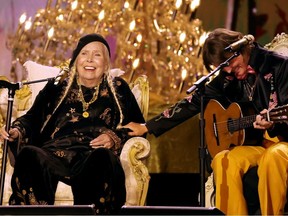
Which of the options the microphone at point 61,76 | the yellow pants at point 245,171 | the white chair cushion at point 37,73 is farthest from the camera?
the white chair cushion at point 37,73

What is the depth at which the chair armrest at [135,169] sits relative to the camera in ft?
17.0

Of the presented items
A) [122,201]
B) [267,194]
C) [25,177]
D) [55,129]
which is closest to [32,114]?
[55,129]

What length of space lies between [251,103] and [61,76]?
1.26 m

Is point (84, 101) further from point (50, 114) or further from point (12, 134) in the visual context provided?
point (12, 134)

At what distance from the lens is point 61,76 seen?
5180mm

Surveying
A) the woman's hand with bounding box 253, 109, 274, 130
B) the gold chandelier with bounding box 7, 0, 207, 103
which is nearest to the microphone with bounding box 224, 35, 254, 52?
the woman's hand with bounding box 253, 109, 274, 130

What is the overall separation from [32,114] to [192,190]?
2.11 meters

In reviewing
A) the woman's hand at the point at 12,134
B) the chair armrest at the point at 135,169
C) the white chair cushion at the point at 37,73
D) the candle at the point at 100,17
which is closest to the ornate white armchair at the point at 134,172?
the chair armrest at the point at 135,169

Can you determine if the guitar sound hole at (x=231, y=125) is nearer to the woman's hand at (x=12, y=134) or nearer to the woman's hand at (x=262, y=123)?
the woman's hand at (x=262, y=123)

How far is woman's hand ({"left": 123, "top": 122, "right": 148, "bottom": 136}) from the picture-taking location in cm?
527

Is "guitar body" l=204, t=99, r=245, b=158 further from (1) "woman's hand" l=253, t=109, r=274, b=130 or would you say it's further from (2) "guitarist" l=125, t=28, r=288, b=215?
(1) "woman's hand" l=253, t=109, r=274, b=130

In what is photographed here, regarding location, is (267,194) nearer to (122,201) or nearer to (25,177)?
(122,201)

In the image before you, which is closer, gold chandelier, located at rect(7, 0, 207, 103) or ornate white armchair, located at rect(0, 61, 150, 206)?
ornate white armchair, located at rect(0, 61, 150, 206)

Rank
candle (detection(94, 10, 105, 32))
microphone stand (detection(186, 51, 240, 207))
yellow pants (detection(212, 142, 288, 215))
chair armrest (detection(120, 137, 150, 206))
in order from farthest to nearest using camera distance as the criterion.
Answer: candle (detection(94, 10, 105, 32)), chair armrest (detection(120, 137, 150, 206)), microphone stand (detection(186, 51, 240, 207)), yellow pants (detection(212, 142, 288, 215))
